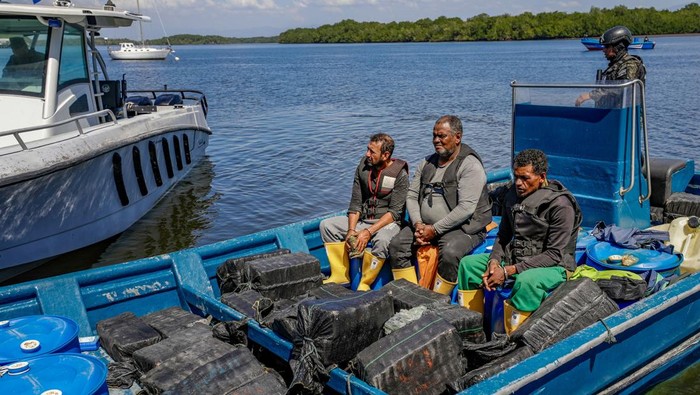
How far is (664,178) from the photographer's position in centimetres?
728

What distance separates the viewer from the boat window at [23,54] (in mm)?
9039

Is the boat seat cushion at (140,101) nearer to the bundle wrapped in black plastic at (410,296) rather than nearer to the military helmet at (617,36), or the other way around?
the military helmet at (617,36)

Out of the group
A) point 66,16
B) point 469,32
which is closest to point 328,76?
point 66,16

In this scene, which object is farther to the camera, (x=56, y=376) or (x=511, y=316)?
(x=511, y=316)

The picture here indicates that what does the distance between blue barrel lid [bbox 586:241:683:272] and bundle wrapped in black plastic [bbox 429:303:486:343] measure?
149 centimetres

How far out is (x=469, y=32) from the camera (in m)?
142

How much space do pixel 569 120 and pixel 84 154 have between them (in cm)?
623

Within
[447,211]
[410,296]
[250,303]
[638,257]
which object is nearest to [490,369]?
[410,296]

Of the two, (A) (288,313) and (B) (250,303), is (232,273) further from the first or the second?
(A) (288,313)

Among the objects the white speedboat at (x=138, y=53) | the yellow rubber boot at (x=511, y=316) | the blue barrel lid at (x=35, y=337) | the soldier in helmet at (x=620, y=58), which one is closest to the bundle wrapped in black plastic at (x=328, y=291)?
the yellow rubber boot at (x=511, y=316)

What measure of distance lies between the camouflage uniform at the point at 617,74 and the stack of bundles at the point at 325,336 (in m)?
3.64

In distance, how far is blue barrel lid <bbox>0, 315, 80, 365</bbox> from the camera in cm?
422

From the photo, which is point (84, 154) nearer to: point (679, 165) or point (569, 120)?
point (569, 120)

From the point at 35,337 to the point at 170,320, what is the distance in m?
1.16
